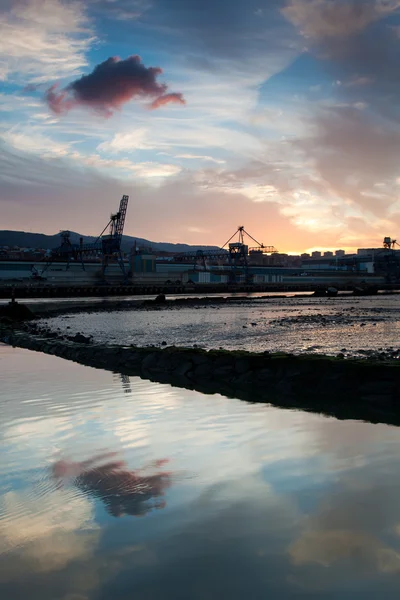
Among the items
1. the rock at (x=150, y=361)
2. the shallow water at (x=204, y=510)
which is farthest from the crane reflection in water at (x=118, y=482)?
the rock at (x=150, y=361)

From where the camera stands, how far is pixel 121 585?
11.6 ft

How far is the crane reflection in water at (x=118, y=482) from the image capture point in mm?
4875

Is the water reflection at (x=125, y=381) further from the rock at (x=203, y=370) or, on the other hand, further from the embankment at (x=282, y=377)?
the rock at (x=203, y=370)

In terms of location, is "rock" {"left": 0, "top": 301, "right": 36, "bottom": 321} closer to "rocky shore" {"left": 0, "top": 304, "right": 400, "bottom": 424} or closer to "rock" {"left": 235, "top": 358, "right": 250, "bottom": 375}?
"rocky shore" {"left": 0, "top": 304, "right": 400, "bottom": 424}

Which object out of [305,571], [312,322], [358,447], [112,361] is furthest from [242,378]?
[312,322]

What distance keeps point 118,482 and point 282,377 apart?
6.64m

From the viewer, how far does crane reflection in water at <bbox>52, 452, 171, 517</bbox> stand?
488 cm

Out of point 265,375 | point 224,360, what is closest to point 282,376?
point 265,375

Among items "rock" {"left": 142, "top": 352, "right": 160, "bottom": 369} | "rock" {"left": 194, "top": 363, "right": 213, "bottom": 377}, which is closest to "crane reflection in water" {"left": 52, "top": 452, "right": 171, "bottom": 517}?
"rock" {"left": 194, "top": 363, "right": 213, "bottom": 377}

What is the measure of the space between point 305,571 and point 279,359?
852cm

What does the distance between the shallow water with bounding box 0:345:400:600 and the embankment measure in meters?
1.57

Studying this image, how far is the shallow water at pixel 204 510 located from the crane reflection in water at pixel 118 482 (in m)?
0.03

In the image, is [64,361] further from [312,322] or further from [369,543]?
[312,322]

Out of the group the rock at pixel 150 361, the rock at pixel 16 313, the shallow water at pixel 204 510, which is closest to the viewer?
the shallow water at pixel 204 510
